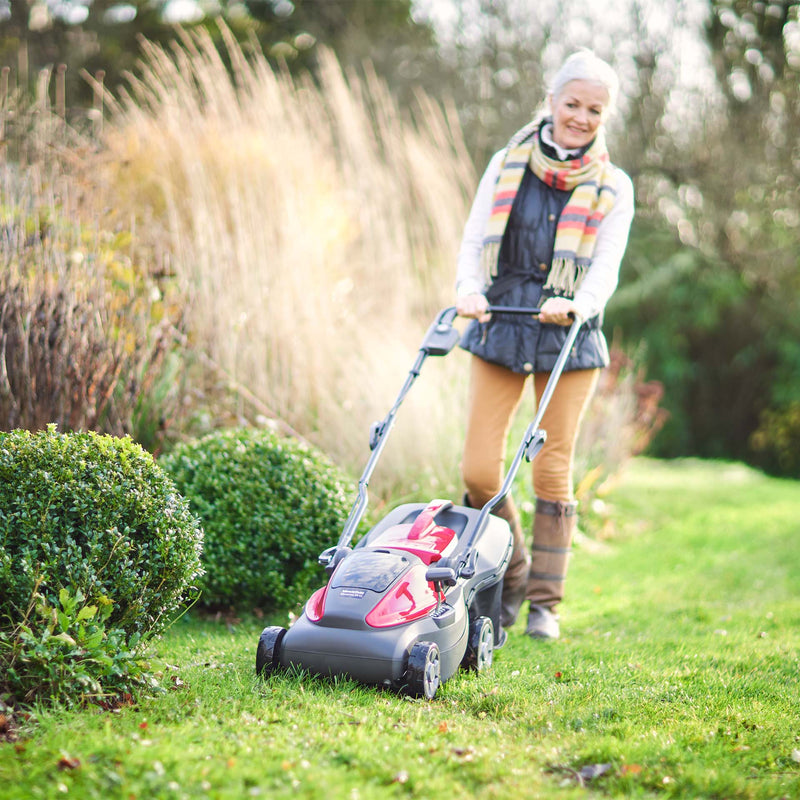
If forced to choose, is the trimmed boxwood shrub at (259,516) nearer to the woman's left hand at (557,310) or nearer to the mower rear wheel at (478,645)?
the mower rear wheel at (478,645)

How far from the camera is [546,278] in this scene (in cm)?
345

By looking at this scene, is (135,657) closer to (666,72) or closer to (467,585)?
(467,585)

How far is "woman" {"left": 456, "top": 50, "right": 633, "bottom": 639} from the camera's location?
3.32 meters

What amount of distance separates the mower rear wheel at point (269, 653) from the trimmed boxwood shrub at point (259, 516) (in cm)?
89

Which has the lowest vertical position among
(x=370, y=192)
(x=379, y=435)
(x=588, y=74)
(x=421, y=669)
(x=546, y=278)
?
(x=421, y=669)

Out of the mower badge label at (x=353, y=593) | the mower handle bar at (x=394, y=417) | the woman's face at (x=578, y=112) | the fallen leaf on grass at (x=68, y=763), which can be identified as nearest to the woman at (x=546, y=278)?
the woman's face at (x=578, y=112)

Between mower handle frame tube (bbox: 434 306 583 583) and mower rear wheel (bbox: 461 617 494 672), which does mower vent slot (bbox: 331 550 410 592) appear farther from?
mower rear wheel (bbox: 461 617 494 672)

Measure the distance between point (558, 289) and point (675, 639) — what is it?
4.80ft

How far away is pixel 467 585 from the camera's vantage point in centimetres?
288

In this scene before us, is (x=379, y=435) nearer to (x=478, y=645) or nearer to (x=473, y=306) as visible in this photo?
(x=473, y=306)

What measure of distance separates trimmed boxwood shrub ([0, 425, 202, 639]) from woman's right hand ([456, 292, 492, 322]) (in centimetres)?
117

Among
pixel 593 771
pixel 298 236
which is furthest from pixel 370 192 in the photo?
pixel 593 771

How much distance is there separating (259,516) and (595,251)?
162cm

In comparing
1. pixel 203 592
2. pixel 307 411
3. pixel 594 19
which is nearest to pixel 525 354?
pixel 203 592
